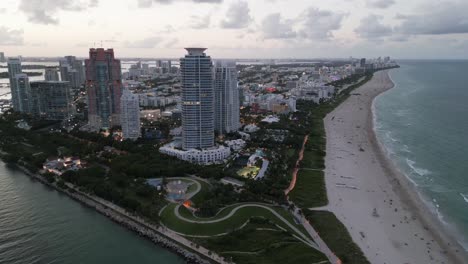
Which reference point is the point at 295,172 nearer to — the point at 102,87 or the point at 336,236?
the point at 336,236

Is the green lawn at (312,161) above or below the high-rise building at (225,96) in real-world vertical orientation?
below

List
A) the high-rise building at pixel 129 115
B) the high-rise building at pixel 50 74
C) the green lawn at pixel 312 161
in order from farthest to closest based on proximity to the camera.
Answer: the high-rise building at pixel 50 74, the high-rise building at pixel 129 115, the green lawn at pixel 312 161

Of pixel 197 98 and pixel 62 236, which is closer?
pixel 62 236

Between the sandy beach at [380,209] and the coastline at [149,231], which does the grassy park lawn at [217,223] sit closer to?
the coastline at [149,231]

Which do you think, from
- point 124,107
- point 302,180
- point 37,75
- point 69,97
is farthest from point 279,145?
point 37,75

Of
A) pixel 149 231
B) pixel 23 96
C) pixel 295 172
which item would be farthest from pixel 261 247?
pixel 23 96

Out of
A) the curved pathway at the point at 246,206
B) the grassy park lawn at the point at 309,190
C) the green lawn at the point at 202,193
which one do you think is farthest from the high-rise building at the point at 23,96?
the grassy park lawn at the point at 309,190
